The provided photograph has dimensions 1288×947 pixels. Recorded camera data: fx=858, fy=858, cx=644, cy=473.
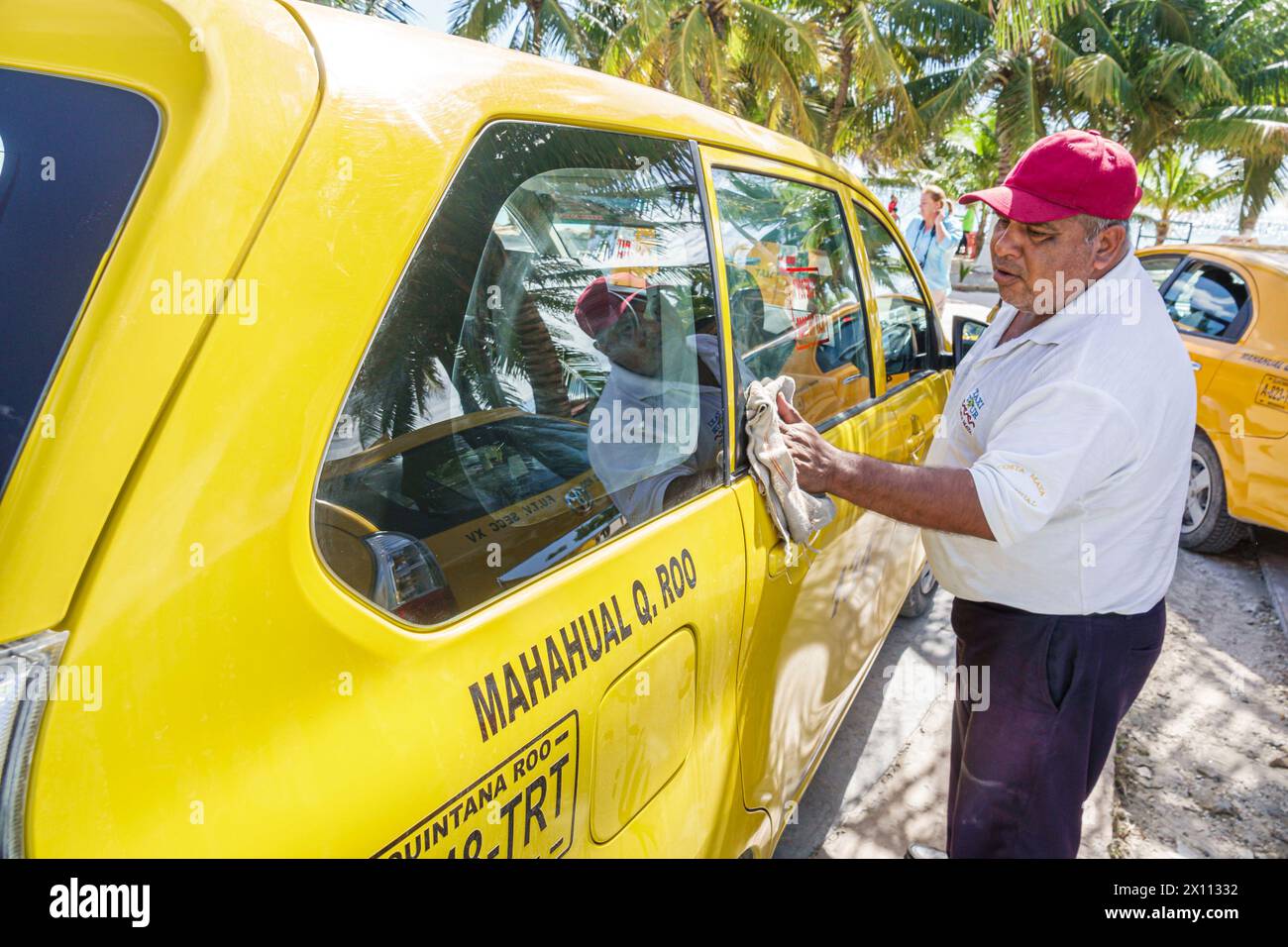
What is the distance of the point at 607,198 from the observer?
167cm

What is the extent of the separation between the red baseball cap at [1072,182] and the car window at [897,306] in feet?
3.59

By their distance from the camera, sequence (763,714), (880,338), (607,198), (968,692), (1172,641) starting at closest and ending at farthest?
A: 1. (607,198)
2. (763,714)
3. (968,692)
4. (880,338)
5. (1172,641)

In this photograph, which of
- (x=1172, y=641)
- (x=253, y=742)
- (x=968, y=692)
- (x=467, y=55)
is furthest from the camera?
(x=1172, y=641)

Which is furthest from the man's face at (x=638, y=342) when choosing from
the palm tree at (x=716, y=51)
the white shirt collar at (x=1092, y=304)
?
the palm tree at (x=716, y=51)

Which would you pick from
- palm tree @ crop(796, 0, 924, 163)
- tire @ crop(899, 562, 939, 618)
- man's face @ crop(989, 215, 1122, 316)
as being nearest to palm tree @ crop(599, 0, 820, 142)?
palm tree @ crop(796, 0, 924, 163)

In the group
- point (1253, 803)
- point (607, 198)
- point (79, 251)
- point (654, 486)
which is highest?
point (607, 198)

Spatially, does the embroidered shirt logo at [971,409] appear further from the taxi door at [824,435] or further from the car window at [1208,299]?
the car window at [1208,299]

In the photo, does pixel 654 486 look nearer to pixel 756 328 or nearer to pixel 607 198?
pixel 607 198

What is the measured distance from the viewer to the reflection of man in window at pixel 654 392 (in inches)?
67.2

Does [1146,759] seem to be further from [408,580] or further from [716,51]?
A: [716,51]

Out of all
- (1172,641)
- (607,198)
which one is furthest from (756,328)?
(1172,641)

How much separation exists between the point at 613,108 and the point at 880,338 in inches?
66.3

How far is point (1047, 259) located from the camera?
1893 mm

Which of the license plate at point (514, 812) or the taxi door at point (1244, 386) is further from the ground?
the taxi door at point (1244, 386)
